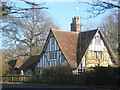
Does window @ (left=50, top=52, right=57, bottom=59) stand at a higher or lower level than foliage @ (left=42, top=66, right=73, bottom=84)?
higher

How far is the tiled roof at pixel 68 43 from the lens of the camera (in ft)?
90.9

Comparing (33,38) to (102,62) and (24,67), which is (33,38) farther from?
(102,62)

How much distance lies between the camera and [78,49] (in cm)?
2770

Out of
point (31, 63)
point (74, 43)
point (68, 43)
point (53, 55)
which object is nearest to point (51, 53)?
point (53, 55)

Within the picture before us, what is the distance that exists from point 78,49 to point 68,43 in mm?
1434

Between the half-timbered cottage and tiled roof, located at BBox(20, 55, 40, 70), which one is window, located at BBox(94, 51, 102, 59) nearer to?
the half-timbered cottage

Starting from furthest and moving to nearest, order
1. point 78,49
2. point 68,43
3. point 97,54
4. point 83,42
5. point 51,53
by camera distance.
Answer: point 51,53 → point 68,43 → point 78,49 → point 97,54 → point 83,42

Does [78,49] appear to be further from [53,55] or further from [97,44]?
[53,55]

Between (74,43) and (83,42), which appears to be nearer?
(83,42)

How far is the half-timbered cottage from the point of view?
26609mm

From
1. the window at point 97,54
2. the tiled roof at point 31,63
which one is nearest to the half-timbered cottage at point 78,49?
the window at point 97,54

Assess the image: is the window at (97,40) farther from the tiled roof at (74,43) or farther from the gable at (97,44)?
the tiled roof at (74,43)

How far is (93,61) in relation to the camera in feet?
88.7

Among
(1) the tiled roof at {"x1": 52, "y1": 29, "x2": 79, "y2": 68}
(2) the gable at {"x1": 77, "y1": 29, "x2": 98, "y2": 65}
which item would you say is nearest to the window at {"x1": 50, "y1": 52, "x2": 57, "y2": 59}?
(1) the tiled roof at {"x1": 52, "y1": 29, "x2": 79, "y2": 68}
